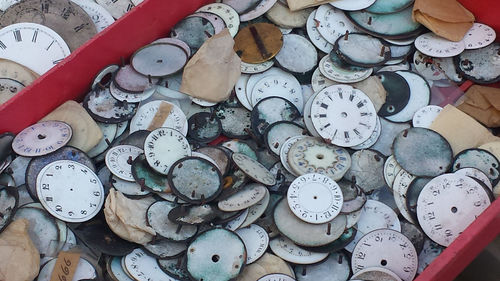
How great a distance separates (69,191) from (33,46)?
842mm

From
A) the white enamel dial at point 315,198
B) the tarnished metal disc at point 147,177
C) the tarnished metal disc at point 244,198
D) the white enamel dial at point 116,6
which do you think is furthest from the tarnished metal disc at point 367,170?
the white enamel dial at point 116,6

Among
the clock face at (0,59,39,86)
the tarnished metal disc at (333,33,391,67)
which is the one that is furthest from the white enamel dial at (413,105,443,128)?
the clock face at (0,59,39,86)

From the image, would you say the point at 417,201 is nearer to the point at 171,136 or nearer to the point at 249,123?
the point at 249,123

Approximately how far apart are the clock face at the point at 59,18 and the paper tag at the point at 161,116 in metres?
0.53

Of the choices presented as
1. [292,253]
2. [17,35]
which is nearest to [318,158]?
[292,253]

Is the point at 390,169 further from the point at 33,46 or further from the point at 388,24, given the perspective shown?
the point at 33,46

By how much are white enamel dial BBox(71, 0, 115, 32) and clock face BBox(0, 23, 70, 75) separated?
0.25 meters

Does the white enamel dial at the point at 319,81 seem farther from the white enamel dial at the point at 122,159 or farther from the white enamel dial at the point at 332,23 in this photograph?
the white enamel dial at the point at 122,159

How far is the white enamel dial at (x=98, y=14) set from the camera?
3477 millimetres

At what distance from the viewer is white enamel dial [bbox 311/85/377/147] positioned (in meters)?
3.08

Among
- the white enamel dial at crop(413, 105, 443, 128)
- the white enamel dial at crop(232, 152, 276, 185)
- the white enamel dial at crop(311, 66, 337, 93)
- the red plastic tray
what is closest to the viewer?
the red plastic tray

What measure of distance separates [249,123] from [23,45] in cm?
111

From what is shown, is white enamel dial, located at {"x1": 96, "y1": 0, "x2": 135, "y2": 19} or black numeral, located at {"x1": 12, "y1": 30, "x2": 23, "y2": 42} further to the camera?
white enamel dial, located at {"x1": 96, "y1": 0, "x2": 135, "y2": 19}

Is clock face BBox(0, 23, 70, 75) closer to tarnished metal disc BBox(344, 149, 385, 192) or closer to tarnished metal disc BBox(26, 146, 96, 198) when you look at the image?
tarnished metal disc BBox(26, 146, 96, 198)
